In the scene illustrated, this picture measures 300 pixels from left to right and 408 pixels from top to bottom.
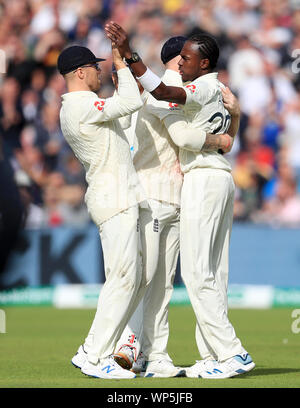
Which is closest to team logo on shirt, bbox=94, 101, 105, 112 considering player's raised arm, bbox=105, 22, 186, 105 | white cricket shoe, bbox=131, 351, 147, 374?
player's raised arm, bbox=105, 22, 186, 105

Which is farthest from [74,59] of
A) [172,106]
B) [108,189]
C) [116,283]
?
[116,283]

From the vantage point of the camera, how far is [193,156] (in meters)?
→ 6.82

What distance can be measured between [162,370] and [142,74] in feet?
7.59

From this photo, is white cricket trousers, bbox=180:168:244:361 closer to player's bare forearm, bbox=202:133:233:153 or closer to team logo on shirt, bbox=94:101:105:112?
player's bare forearm, bbox=202:133:233:153

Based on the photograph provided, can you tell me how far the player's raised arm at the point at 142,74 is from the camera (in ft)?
20.8

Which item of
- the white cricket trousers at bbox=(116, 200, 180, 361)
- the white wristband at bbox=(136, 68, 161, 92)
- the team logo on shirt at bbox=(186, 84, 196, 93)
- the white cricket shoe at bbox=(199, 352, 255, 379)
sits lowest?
the white cricket shoe at bbox=(199, 352, 255, 379)

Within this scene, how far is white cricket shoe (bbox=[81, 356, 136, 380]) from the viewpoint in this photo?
647 cm

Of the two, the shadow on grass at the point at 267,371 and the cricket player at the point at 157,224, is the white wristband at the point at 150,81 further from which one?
the shadow on grass at the point at 267,371

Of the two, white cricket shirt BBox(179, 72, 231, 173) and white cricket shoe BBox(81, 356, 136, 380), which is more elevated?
white cricket shirt BBox(179, 72, 231, 173)

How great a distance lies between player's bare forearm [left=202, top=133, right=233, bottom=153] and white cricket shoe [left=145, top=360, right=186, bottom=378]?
173 centimetres

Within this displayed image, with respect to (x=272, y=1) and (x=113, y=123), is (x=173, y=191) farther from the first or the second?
(x=272, y=1)

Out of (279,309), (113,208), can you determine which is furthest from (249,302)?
(113,208)

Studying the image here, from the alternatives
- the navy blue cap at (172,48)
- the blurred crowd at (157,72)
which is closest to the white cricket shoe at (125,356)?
the navy blue cap at (172,48)

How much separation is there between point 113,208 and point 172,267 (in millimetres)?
890
